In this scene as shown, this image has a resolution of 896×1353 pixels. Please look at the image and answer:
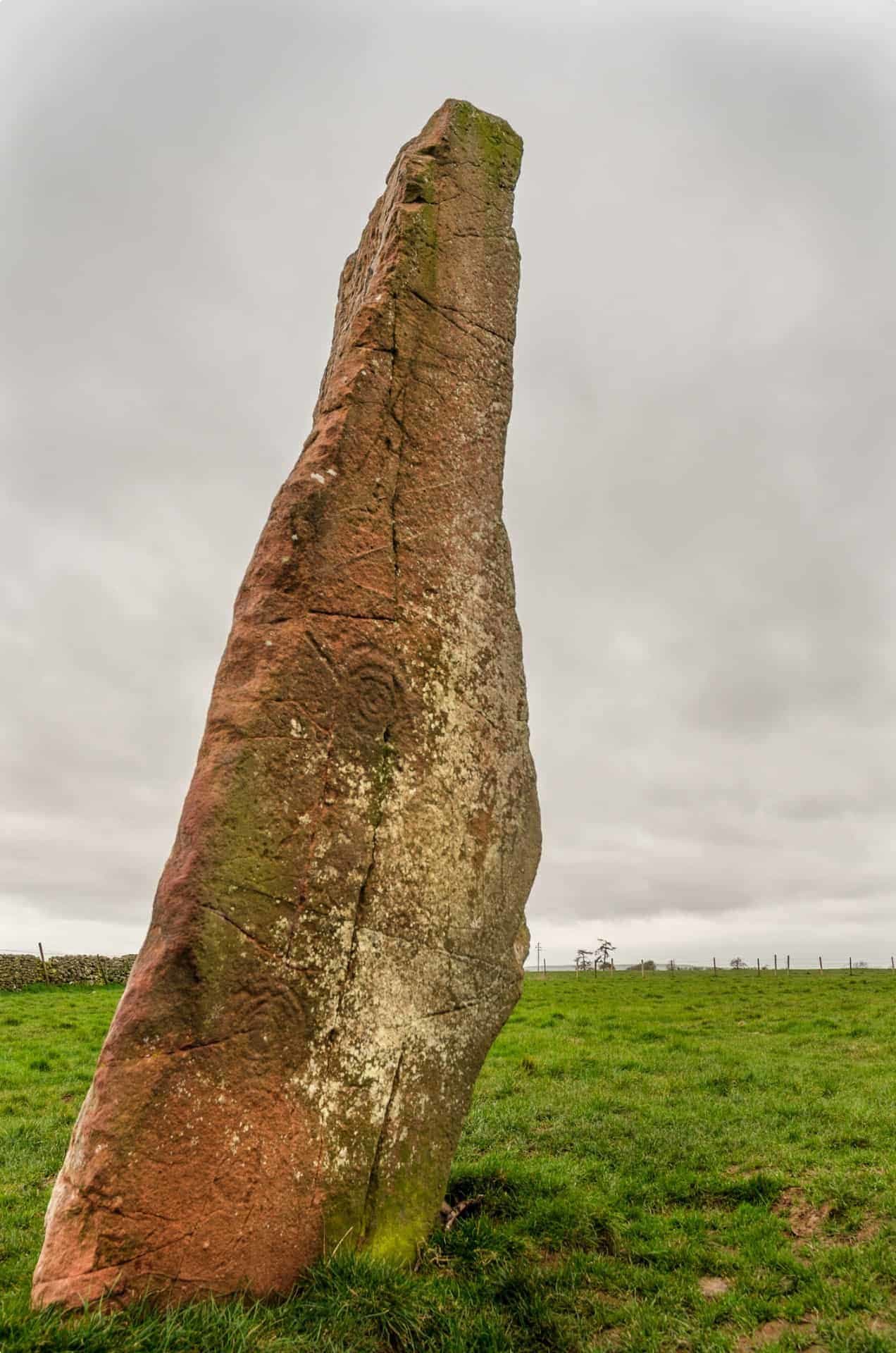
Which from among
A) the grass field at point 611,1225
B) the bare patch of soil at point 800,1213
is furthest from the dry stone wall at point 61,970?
the bare patch of soil at point 800,1213

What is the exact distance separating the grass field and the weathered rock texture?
384mm

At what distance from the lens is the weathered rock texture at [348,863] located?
4.67 metres

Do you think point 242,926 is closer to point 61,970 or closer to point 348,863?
point 348,863

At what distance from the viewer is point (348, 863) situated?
5.46 metres

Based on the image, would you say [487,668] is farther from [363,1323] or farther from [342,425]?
[363,1323]

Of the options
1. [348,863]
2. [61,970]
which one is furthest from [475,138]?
[61,970]

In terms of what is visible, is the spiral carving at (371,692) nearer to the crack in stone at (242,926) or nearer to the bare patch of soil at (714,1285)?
the crack in stone at (242,926)

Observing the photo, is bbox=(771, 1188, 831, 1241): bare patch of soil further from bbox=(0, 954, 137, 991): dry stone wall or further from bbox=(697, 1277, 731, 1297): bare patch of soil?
bbox=(0, 954, 137, 991): dry stone wall

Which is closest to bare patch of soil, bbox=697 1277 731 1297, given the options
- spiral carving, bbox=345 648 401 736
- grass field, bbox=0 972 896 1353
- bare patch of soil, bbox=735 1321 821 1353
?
grass field, bbox=0 972 896 1353

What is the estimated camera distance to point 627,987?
102ft

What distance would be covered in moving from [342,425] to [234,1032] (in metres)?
3.69

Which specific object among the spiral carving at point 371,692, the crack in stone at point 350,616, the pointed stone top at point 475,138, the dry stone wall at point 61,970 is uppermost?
the pointed stone top at point 475,138

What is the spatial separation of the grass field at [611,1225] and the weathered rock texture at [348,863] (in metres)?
0.38

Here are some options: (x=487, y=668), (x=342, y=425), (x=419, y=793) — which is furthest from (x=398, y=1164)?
(x=342, y=425)
